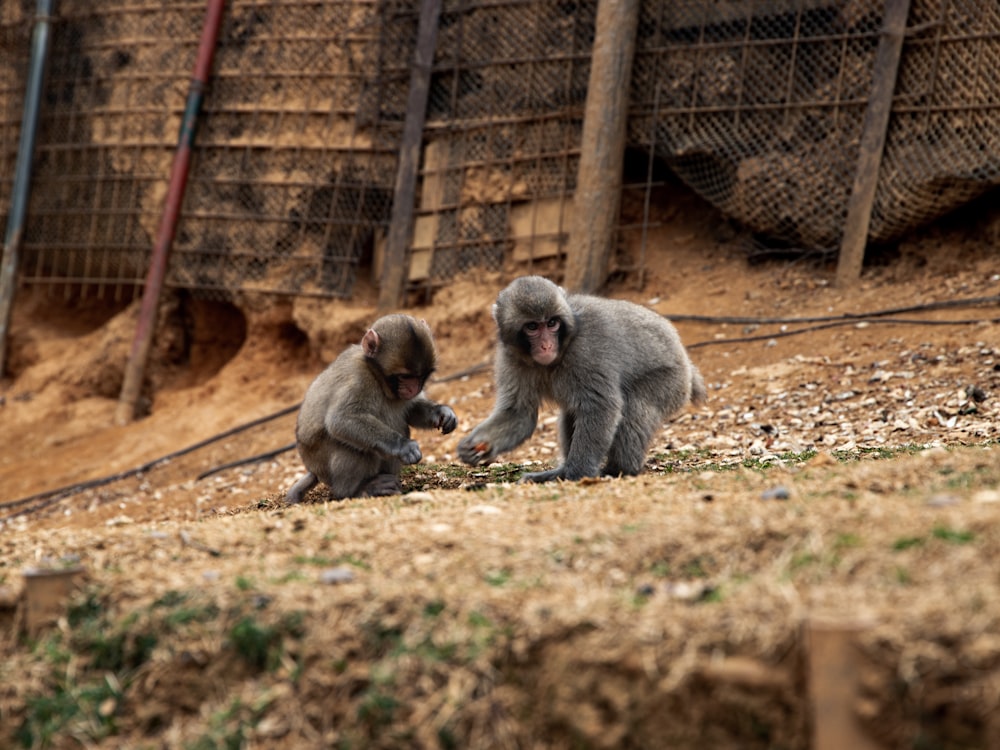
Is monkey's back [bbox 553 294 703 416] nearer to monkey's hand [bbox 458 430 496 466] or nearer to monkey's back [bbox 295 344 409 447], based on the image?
monkey's hand [bbox 458 430 496 466]

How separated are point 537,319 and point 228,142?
24.4ft

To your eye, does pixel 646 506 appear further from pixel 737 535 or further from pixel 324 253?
pixel 324 253

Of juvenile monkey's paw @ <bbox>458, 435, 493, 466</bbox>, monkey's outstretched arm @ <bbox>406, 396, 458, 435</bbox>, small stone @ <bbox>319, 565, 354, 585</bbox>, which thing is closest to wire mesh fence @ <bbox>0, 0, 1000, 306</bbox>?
monkey's outstretched arm @ <bbox>406, 396, 458, 435</bbox>

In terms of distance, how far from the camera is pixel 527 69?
36.4 feet

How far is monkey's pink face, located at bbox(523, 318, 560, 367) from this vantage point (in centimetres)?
586

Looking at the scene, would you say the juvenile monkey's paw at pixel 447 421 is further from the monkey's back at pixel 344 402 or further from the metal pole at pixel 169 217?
the metal pole at pixel 169 217

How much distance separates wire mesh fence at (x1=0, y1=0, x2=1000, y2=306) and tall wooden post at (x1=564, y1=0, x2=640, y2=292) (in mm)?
302

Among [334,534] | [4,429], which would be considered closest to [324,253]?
[4,429]

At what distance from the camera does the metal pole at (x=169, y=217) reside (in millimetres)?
12273

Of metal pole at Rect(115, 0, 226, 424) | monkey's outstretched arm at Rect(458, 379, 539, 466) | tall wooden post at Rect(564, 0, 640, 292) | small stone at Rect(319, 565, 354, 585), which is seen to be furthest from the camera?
metal pole at Rect(115, 0, 226, 424)

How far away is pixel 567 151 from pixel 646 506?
6.95 meters

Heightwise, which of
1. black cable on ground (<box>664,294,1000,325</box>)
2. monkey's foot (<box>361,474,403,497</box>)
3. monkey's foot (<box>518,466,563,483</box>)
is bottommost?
monkey's foot (<box>361,474,403,497</box>)

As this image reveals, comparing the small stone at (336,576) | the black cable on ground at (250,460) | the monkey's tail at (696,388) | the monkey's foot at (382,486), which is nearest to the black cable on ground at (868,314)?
the monkey's tail at (696,388)

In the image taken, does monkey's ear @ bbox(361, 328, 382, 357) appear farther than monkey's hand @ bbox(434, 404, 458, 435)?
No
